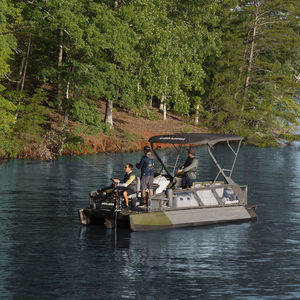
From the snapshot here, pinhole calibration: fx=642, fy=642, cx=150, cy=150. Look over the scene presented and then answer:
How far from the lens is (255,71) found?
68188mm

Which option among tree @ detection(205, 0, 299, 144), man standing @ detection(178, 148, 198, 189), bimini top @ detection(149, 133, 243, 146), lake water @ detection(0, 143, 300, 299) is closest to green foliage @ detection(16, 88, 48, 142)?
lake water @ detection(0, 143, 300, 299)

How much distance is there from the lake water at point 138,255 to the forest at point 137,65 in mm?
14178

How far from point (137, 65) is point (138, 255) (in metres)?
31.2

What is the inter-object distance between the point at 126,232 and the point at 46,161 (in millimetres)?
20279

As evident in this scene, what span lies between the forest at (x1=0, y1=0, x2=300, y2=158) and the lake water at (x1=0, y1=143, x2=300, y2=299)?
46.5 ft

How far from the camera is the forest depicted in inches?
1548

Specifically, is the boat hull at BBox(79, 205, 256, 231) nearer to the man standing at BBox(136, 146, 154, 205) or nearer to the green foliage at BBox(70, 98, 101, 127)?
the man standing at BBox(136, 146, 154, 205)

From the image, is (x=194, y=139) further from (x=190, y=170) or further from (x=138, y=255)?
(x=138, y=255)

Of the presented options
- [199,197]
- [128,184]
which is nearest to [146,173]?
[128,184]

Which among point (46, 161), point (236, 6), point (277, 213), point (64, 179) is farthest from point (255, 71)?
point (277, 213)

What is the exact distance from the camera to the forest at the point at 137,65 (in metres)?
39.3

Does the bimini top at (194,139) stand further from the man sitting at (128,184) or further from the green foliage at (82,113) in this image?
the green foliage at (82,113)

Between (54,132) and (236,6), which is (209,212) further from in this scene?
(236,6)

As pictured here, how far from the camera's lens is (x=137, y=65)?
46344 millimetres
